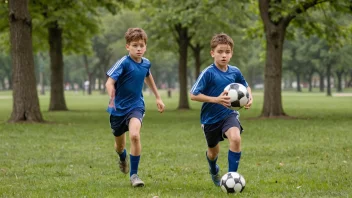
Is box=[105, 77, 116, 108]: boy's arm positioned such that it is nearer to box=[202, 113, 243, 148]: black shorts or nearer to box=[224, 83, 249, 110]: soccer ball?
box=[202, 113, 243, 148]: black shorts

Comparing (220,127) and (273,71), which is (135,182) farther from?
(273,71)

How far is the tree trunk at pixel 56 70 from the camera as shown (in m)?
32.2

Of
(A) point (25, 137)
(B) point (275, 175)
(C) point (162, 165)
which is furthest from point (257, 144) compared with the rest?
(A) point (25, 137)

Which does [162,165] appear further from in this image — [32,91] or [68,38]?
[68,38]

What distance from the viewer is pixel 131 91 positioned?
26.1 feet

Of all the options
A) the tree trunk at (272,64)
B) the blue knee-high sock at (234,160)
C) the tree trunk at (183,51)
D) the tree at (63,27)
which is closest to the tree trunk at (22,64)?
the tree at (63,27)

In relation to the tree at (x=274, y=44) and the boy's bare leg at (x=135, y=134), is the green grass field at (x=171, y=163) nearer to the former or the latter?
the boy's bare leg at (x=135, y=134)

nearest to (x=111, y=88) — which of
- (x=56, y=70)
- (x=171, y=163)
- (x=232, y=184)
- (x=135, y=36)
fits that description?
(x=135, y=36)

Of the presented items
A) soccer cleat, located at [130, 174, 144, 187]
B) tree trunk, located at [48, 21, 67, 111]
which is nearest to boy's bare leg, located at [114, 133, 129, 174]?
soccer cleat, located at [130, 174, 144, 187]

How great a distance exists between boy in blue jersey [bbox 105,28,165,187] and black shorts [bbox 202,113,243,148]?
0.72 meters

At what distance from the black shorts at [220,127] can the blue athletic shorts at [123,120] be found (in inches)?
36.0

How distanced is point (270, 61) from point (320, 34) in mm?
4241

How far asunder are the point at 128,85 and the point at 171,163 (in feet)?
9.86

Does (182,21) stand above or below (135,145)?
above
